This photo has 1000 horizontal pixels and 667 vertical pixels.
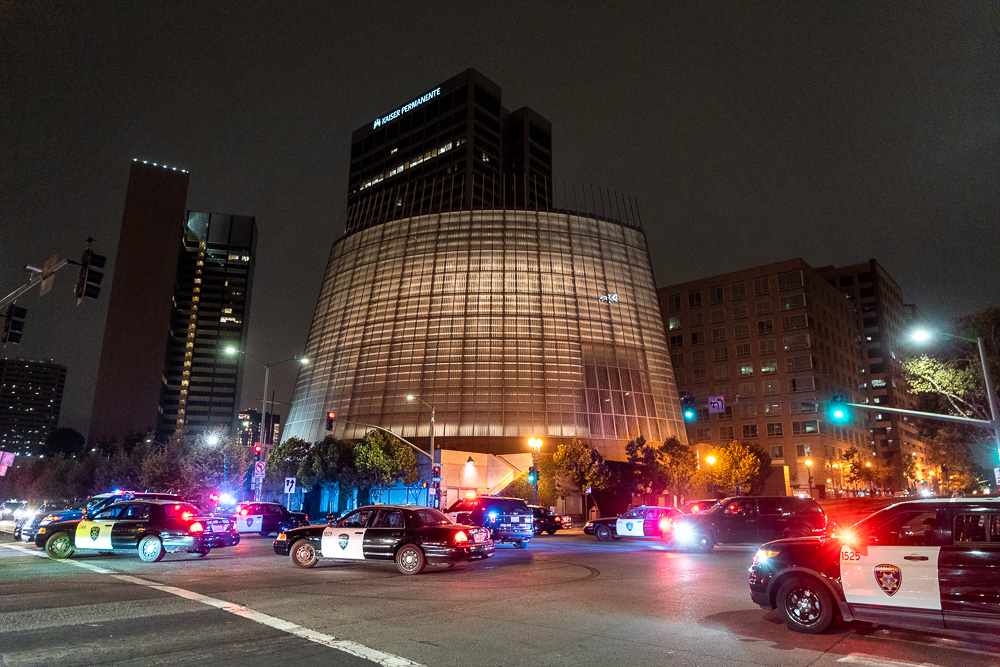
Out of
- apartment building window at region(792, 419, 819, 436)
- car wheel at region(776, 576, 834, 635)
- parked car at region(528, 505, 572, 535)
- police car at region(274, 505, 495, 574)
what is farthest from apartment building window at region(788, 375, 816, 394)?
car wheel at region(776, 576, 834, 635)

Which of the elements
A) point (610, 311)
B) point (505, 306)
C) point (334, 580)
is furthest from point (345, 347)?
point (334, 580)

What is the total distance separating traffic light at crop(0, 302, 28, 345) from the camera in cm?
1944

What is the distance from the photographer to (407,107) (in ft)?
511

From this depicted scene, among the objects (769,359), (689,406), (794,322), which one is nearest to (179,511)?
(689,406)

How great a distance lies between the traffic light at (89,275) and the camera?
60.0 feet

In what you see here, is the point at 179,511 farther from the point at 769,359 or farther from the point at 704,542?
the point at 769,359

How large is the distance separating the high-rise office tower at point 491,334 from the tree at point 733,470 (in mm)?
4535

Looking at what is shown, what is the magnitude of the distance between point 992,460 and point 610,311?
32504 mm

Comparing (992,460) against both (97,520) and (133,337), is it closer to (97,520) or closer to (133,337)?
(97,520)

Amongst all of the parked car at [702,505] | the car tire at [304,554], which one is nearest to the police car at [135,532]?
the car tire at [304,554]

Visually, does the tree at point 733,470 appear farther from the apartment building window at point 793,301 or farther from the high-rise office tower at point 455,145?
the high-rise office tower at point 455,145

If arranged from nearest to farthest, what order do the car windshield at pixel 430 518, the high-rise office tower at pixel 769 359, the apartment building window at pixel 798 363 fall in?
the car windshield at pixel 430 518, the high-rise office tower at pixel 769 359, the apartment building window at pixel 798 363

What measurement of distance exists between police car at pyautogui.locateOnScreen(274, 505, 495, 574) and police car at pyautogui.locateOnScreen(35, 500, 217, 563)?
3.09m

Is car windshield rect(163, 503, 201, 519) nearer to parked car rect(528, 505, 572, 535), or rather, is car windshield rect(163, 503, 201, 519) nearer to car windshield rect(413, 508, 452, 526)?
car windshield rect(413, 508, 452, 526)
